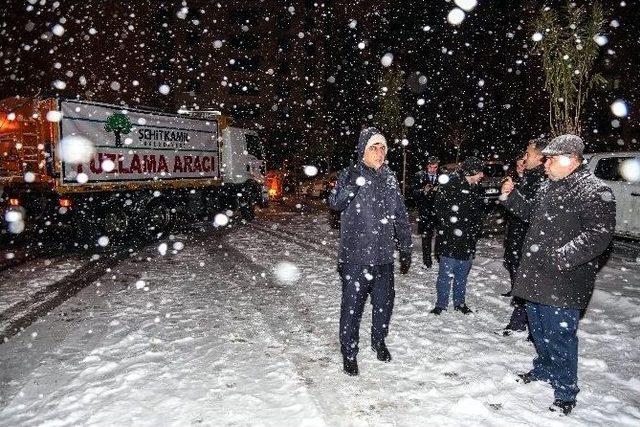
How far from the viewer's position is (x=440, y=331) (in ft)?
15.3

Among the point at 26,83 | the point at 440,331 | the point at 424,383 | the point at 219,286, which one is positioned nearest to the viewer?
the point at 424,383

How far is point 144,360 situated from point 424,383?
2500 millimetres

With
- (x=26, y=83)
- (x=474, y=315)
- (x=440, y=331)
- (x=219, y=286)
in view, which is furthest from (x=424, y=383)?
(x=26, y=83)

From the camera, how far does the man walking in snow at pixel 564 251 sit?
2828mm

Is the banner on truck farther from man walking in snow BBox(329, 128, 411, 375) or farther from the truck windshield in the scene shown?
man walking in snow BBox(329, 128, 411, 375)

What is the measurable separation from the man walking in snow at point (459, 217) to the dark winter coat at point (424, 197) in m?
2.05

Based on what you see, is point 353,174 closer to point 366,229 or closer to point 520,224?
point 366,229

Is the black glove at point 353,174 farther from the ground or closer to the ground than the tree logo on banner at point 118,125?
closer to the ground

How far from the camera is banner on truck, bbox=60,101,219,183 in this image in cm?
969

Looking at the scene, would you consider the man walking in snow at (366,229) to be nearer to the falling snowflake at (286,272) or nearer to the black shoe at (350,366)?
the black shoe at (350,366)

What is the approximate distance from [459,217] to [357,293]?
69.8 inches

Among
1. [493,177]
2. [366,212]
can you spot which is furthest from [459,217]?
[493,177]

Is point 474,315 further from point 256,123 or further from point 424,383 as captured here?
point 256,123

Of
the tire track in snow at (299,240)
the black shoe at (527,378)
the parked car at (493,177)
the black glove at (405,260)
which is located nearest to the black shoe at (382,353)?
the black glove at (405,260)
